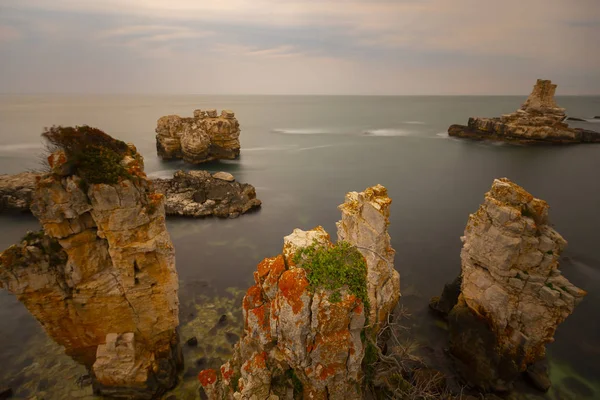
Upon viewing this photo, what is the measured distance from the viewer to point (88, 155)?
11.0 m

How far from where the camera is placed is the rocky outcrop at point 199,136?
195 ft

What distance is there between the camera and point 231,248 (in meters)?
30.9

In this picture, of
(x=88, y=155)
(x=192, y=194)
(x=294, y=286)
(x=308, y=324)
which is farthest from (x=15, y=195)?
(x=308, y=324)

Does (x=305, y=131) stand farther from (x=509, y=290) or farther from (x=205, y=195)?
(x=509, y=290)

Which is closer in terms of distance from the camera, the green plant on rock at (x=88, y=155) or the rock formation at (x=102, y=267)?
the green plant on rock at (x=88, y=155)

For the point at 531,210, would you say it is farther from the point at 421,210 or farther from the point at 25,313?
the point at 25,313

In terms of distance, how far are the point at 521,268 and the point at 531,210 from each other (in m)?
2.71

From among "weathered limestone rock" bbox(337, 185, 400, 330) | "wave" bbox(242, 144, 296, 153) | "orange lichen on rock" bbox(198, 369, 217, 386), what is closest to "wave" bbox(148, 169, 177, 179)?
"wave" bbox(242, 144, 296, 153)

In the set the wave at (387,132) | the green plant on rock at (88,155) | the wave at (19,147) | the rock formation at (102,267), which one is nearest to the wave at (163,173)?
the wave at (19,147)

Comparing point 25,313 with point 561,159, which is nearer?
point 25,313

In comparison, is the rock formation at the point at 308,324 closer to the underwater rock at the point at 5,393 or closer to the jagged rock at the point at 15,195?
the underwater rock at the point at 5,393

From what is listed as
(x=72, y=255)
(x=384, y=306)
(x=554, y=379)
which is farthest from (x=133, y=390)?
(x=554, y=379)

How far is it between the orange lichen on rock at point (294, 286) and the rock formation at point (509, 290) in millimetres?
11279

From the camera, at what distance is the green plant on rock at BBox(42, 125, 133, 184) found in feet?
35.6
